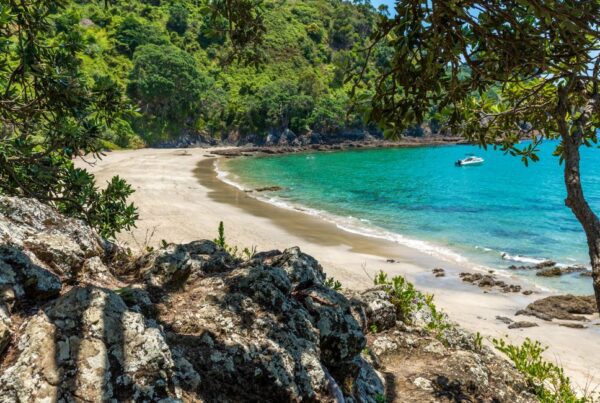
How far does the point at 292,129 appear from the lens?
328 ft

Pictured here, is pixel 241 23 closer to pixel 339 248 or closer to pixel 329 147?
pixel 339 248

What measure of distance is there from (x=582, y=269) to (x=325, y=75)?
367 feet

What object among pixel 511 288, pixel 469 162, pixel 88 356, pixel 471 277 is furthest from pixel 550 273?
pixel 469 162

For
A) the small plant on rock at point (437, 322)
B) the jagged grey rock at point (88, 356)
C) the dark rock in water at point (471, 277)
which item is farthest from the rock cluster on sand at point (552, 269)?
the jagged grey rock at point (88, 356)

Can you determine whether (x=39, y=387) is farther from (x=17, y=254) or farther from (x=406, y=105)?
(x=406, y=105)

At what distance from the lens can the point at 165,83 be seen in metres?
82.8

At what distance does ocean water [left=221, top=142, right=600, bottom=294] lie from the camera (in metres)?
21.1

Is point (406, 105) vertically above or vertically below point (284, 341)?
above

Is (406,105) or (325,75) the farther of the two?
(325,75)

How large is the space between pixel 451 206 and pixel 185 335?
107ft

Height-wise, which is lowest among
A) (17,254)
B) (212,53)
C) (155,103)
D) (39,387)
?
(39,387)

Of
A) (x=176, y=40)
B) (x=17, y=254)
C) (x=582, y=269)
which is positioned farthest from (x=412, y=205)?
(x=176, y=40)

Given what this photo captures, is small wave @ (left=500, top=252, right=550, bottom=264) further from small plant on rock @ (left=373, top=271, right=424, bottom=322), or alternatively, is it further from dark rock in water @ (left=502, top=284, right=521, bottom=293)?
small plant on rock @ (left=373, top=271, right=424, bottom=322)

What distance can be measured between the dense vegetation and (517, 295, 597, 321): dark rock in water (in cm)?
6216
